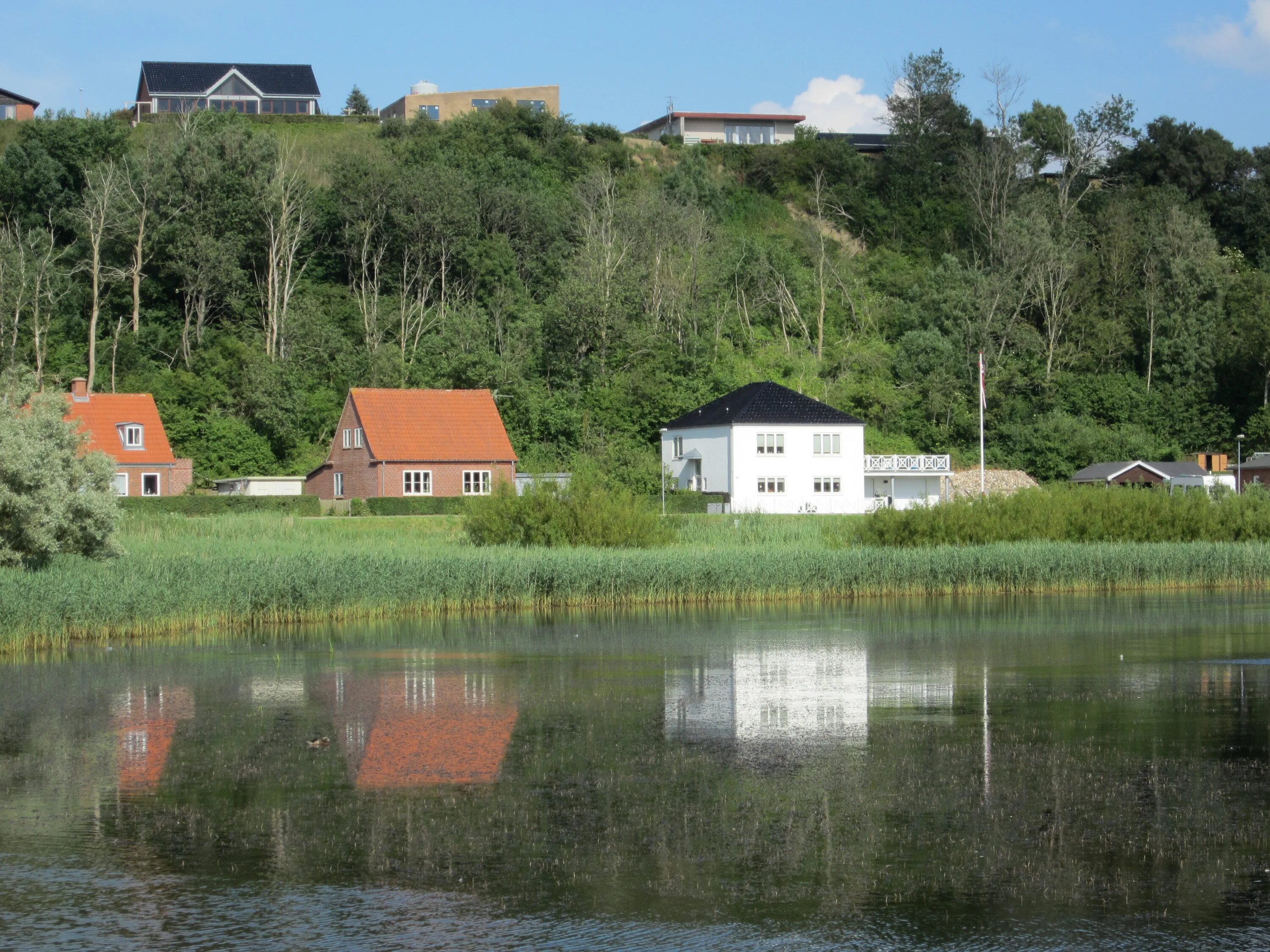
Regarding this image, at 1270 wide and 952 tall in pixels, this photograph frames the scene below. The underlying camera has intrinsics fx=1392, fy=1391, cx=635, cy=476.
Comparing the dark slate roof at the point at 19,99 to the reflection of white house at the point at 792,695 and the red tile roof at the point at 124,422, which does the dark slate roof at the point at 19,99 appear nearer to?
the red tile roof at the point at 124,422

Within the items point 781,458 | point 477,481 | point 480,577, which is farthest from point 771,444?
point 480,577

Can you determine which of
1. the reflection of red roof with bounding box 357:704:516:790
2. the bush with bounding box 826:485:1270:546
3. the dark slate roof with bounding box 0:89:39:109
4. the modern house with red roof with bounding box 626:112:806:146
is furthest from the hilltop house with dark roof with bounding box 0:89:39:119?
the reflection of red roof with bounding box 357:704:516:790

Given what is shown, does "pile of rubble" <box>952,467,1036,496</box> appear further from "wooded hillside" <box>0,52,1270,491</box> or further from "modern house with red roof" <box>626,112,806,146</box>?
"modern house with red roof" <box>626,112,806,146</box>

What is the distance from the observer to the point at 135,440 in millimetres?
57531

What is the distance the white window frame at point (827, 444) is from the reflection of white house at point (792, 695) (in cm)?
3930

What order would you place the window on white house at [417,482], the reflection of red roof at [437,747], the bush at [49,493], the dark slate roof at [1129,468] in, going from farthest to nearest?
the dark slate roof at [1129,468] → the window on white house at [417,482] → the bush at [49,493] → the reflection of red roof at [437,747]

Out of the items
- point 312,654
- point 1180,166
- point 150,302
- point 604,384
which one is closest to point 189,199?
point 150,302

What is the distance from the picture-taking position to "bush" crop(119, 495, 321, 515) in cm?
4888

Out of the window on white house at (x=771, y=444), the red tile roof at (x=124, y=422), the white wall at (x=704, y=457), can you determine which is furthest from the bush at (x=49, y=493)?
the window on white house at (x=771, y=444)

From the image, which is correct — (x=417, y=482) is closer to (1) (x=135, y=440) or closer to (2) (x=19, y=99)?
(1) (x=135, y=440)

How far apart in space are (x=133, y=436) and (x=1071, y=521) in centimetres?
3738

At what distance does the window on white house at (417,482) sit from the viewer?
5906cm

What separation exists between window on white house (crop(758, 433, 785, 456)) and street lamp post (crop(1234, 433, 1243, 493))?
20885 mm

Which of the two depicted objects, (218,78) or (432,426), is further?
(218,78)
